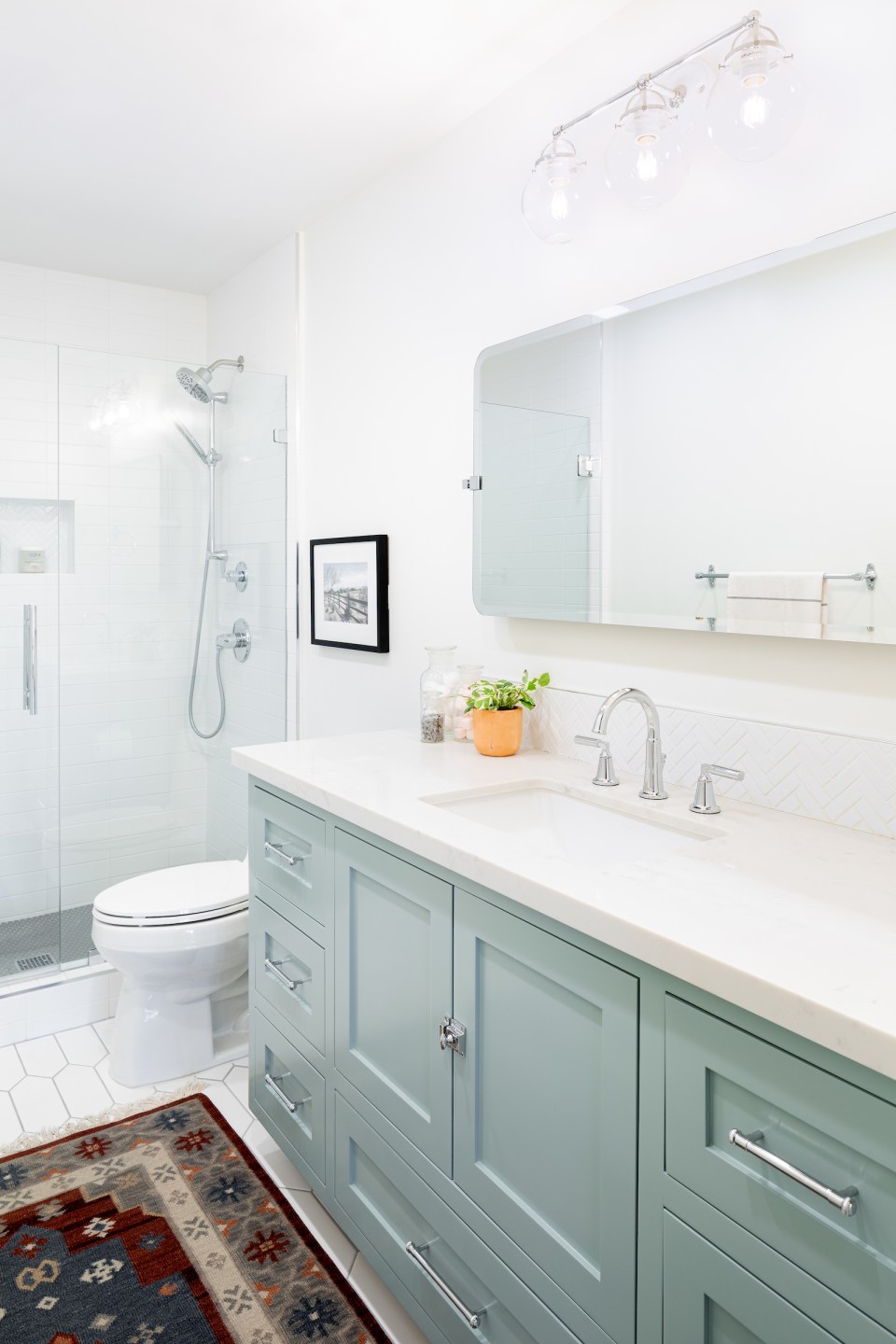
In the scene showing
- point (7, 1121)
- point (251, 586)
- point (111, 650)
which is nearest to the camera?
point (7, 1121)

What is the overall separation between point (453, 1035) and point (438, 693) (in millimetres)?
927

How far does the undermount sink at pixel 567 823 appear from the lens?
1388 millimetres

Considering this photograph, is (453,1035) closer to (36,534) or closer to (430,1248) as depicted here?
(430,1248)

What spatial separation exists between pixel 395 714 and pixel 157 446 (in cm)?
120

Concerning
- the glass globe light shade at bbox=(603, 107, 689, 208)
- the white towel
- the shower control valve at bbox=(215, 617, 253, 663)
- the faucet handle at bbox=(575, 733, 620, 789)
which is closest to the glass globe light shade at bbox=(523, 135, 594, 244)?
the glass globe light shade at bbox=(603, 107, 689, 208)

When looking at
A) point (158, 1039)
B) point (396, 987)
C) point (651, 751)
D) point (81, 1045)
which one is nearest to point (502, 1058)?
point (396, 987)

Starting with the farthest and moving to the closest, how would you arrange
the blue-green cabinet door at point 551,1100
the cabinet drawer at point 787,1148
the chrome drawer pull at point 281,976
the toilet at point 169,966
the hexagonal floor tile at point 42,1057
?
the hexagonal floor tile at point 42,1057 → the toilet at point 169,966 → the chrome drawer pull at point 281,976 → the blue-green cabinet door at point 551,1100 → the cabinet drawer at point 787,1148

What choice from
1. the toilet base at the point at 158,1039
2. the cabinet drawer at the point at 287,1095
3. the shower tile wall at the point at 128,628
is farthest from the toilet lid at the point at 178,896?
the cabinet drawer at the point at 287,1095

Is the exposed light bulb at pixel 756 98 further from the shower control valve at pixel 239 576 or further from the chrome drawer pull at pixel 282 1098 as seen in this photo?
the shower control valve at pixel 239 576

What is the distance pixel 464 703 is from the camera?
2.11m

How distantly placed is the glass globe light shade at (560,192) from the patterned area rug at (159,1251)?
206cm

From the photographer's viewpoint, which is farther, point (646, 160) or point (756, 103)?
point (646, 160)

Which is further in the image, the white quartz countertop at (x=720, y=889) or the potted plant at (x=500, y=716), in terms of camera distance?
the potted plant at (x=500, y=716)

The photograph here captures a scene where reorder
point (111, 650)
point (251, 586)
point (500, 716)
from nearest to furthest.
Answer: point (500, 716), point (111, 650), point (251, 586)
